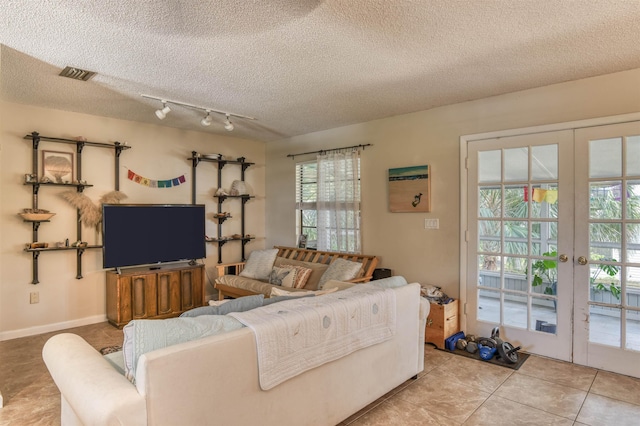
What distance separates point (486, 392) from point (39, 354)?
12.7 feet

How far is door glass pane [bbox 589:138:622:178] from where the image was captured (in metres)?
3.03

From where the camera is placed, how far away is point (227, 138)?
18.3ft

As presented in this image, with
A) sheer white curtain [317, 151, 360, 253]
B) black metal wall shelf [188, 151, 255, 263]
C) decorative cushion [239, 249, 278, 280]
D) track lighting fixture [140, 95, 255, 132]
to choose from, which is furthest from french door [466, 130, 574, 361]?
black metal wall shelf [188, 151, 255, 263]

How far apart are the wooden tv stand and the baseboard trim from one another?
16 cm

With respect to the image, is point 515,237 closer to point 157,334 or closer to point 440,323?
point 440,323

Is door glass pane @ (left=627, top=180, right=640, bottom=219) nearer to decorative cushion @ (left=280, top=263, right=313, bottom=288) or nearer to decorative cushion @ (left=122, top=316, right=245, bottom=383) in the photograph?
decorative cushion @ (left=280, top=263, right=313, bottom=288)

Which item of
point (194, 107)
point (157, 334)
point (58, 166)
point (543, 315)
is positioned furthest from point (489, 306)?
point (58, 166)

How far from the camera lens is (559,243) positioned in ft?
10.8

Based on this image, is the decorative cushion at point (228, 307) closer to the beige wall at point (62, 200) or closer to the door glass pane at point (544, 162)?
the door glass pane at point (544, 162)

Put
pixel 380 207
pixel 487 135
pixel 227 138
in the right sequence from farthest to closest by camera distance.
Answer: pixel 227 138 → pixel 380 207 → pixel 487 135

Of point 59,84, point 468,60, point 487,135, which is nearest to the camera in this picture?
point 468,60

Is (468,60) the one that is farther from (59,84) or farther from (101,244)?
(101,244)

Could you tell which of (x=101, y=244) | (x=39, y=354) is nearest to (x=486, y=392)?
(x=39, y=354)

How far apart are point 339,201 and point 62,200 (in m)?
3.25
